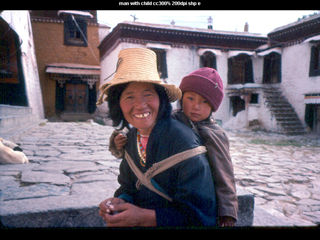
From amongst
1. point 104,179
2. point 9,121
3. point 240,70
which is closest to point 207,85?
point 104,179

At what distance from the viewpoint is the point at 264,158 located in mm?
5477

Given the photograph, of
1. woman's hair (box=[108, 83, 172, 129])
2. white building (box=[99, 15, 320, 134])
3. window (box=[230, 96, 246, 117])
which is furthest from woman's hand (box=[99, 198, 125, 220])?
window (box=[230, 96, 246, 117])

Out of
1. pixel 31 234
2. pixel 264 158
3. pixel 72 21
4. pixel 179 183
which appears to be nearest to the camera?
pixel 179 183

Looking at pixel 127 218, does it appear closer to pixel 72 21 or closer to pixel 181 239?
pixel 181 239

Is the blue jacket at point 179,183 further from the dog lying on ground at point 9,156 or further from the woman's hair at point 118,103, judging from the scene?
the dog lying on ground at point 9,156

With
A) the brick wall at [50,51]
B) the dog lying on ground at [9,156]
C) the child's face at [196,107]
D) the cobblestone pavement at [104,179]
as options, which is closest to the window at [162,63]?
the brick wall at [50,51]

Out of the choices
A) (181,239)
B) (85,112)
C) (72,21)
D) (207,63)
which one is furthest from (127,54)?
(72,21)

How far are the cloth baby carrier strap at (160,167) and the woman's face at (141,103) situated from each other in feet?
0.75

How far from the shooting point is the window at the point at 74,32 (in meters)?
15.0

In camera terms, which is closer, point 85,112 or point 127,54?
point 127,54

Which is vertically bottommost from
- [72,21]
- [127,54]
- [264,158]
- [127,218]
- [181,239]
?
[264,158]

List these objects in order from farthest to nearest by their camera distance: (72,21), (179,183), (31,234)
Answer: (72,21) → (31,234) → (179,183)

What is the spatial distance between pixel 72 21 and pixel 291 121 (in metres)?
14.2

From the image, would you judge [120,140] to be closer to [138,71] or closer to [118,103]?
[118,103]
